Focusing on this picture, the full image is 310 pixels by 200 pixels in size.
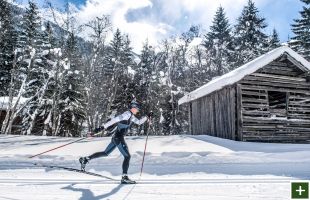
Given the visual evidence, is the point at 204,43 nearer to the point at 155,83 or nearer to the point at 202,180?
the point at 155,83

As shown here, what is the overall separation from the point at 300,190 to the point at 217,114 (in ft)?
39.8

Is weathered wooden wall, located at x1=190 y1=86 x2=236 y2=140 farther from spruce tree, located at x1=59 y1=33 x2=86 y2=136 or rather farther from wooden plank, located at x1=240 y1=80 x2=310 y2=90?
spruce tree, located at x1=59 y1=33 x2=86 y2=136

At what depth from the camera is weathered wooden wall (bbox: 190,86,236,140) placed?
18.1m

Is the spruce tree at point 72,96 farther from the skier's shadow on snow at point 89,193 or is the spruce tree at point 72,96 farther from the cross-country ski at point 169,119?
the skier's shadow on snow at point 89,193

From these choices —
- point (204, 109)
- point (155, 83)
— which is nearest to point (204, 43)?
point (155, 83)

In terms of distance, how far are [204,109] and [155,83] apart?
21859 mm

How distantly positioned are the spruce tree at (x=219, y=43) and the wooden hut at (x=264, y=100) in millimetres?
26241

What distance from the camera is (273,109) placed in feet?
62.8

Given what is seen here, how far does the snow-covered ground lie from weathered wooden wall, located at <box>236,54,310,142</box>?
14.9ft

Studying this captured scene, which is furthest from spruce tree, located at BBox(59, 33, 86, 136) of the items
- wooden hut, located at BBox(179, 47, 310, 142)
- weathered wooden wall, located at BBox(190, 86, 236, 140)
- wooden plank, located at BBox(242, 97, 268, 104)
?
wooden plank, located at BBox(242, 97, 268, 104)

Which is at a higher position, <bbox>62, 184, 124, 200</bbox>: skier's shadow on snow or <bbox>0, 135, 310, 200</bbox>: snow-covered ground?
<bbox>0, 135, 310, 200</bbox>: snow-covered ground

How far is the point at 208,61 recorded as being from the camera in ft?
160

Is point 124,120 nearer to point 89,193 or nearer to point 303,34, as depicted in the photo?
point 89,193

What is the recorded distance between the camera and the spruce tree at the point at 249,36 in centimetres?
4122
